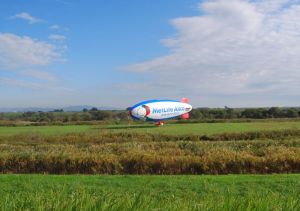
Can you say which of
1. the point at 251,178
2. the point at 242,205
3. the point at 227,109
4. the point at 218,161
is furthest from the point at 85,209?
the point at 227,109

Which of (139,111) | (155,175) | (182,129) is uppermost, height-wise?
(139,111)

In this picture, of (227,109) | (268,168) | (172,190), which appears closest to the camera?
(172,190)

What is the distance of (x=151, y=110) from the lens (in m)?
69.8

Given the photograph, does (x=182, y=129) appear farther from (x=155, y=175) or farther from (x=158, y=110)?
(x=155, y=175)

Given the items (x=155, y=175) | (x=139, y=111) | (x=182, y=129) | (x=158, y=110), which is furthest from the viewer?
(x=158, y=110)

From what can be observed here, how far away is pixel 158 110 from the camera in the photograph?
7138 centimetres

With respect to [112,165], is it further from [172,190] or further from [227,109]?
[227,109]

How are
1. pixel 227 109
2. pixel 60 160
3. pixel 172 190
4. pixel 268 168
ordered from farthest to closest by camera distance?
1. pixel 227 109
2. pixel 60 160
3. pixel 268 168
4. pixel 172 190

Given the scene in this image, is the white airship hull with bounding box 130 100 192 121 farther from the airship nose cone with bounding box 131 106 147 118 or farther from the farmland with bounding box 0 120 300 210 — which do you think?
the farmland with bounding box 0 120 300 210

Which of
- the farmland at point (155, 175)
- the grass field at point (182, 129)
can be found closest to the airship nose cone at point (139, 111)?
the grass field at point (182, 129)

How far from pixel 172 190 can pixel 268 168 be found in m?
8.67

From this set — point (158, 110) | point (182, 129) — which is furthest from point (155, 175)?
point (158, 110)

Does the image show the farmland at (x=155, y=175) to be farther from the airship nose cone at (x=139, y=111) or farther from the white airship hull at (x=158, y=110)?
the white airship hull at (x=158, y=110)

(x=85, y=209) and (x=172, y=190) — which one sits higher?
(x=85, y=209)
